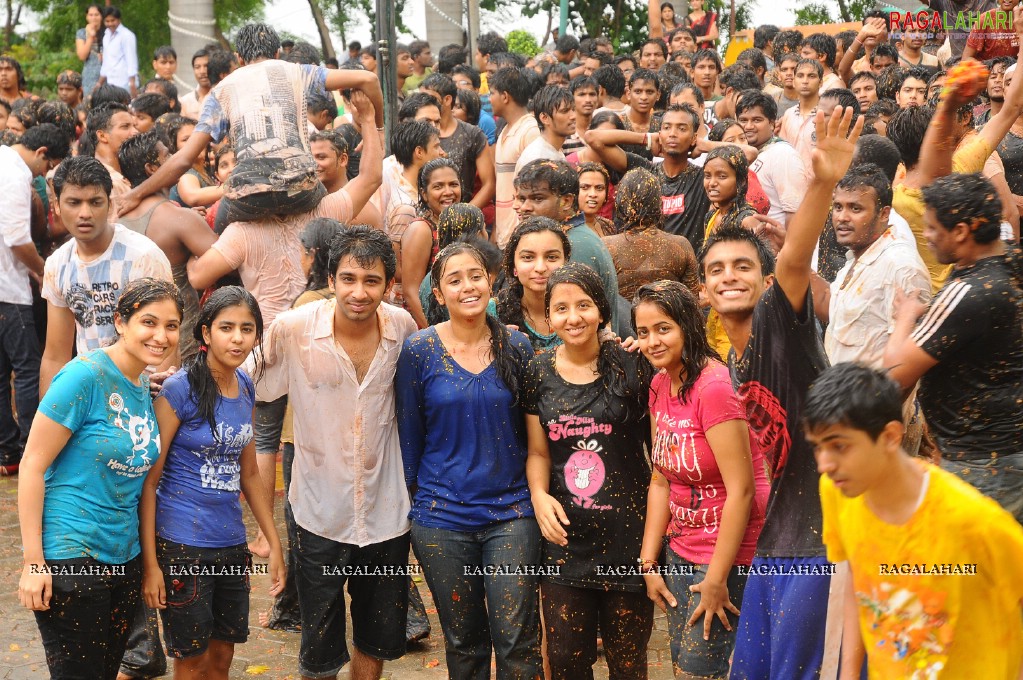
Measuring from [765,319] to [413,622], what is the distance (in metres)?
2.69

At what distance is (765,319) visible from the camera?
3.59 meters

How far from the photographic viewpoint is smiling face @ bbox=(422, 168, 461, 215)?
21.0 feet

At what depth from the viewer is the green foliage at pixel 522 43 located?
67.0ft

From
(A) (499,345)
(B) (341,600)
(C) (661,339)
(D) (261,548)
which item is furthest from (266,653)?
(C) (661,339)

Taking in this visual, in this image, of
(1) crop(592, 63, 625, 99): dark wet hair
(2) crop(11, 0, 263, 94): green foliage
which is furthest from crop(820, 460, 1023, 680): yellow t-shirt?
(2) crop(11, 0, 263, 94): green foliage

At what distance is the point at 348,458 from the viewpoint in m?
4.50

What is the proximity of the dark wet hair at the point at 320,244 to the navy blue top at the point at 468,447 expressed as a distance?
0.92m

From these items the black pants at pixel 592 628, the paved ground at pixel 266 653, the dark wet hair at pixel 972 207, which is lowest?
the paved ground at pixel 266 653

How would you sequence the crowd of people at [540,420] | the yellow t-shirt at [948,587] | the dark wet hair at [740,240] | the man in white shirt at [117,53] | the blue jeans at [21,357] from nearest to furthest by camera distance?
the yellow t-shirt at [948,587] → the crowd of people at [540,420] → the dark wet hair at [740,240] → the blue jeans at [21,357] → the man in white shirt at [117,53]

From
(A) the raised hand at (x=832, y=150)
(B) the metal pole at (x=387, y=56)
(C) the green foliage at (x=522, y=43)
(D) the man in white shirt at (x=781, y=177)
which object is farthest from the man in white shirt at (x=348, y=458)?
(C) the green foliage at (x=522, y=43)

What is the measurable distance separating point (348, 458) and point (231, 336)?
2.24 feet

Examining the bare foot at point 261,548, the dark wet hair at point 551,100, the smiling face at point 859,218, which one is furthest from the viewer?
the dark wet hair at point 551,100

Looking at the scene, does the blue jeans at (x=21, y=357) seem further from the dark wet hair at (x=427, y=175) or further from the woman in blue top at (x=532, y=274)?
the woman in blue top at (x=532, y=274)

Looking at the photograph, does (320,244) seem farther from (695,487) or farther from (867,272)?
(867,272)
